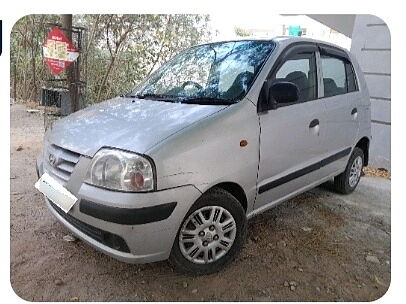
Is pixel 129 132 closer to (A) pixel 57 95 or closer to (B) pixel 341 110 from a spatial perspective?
(B) pixel 341 110

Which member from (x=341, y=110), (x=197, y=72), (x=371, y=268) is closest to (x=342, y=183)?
(x=341, y=110)

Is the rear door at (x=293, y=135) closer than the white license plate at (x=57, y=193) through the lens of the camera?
No

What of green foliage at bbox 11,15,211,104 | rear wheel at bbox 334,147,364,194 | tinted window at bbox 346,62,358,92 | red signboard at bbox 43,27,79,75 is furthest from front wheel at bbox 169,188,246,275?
green foliage at bbox 11,15,211,104

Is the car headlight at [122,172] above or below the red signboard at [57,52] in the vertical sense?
below

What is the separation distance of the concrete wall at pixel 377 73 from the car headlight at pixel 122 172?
14.7 ft

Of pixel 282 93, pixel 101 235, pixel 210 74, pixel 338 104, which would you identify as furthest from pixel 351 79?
pixel 101 235

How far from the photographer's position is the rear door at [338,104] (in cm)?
320

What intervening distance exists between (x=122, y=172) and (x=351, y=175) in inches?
111

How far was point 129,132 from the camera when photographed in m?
2.15

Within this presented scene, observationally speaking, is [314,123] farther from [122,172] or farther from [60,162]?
[60,162]

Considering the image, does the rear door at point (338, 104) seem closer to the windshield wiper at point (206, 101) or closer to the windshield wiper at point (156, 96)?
the windshield wiper at point (206, 101)

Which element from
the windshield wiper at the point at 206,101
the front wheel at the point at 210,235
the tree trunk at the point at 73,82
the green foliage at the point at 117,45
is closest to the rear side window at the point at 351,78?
the windshield wiper at the point at 206,101

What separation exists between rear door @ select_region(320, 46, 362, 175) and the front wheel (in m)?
1.31

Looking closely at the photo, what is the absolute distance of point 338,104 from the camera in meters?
3.29
